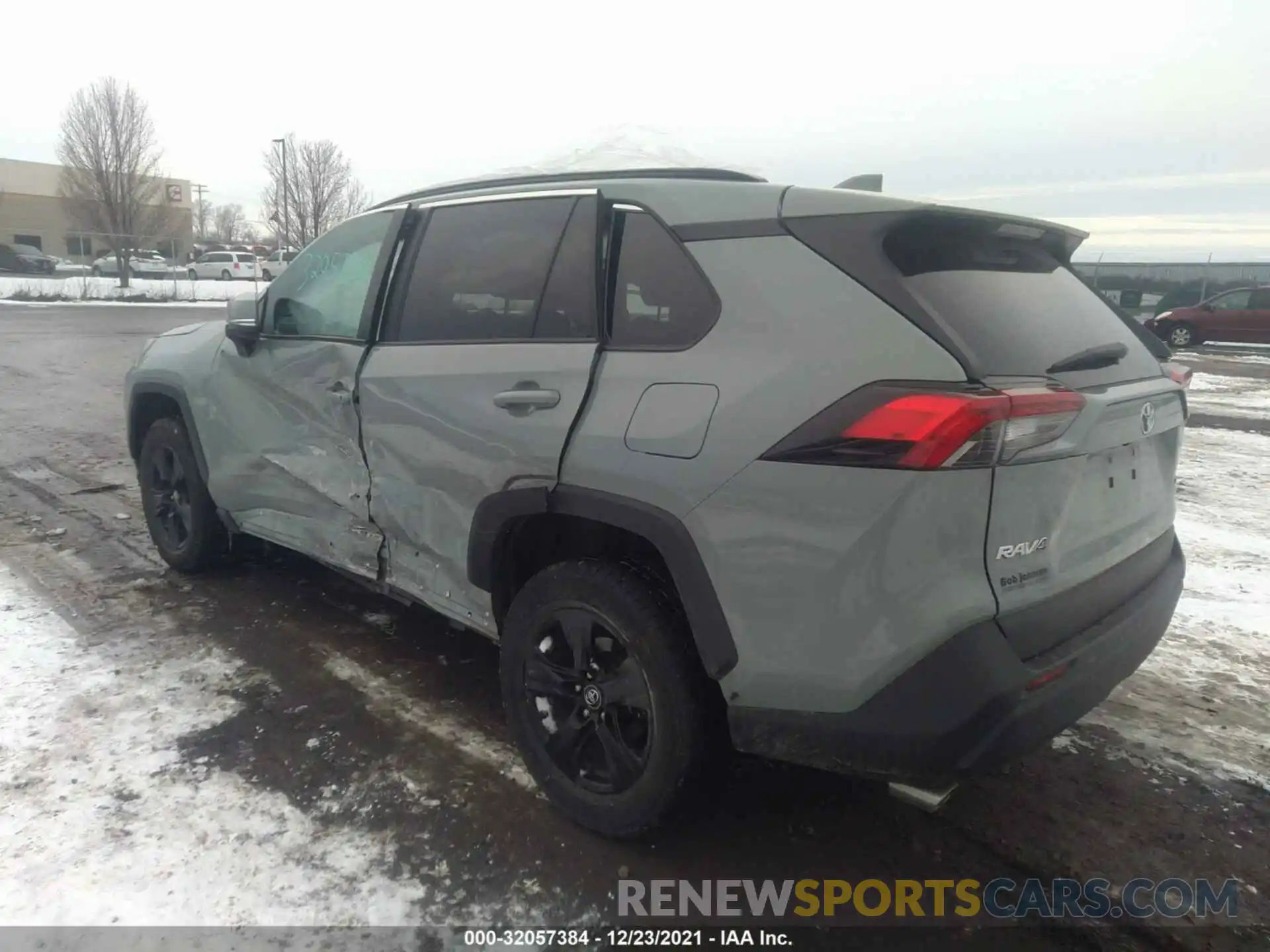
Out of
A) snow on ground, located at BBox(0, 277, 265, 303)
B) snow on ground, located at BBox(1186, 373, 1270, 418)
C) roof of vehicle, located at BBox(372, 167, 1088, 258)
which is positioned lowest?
snow on ground, located at BBox(1186, 373, 1270, 418)

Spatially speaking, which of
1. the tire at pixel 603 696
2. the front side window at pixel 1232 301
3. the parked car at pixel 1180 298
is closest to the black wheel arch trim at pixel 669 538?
the tire at pixel 603 696

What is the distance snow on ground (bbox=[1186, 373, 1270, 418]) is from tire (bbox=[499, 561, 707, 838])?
388 inches

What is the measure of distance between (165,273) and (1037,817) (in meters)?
50.1

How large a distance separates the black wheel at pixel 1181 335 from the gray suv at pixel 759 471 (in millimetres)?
22827

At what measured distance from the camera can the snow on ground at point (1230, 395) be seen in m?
→ 10.9

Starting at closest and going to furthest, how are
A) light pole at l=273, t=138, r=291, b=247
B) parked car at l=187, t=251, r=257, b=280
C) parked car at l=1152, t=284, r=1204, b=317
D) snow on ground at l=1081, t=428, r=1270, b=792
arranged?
snow on ground at l=1081, t=428, r=1270, b=792
parked car at l=1152, t=284, r=1204, b=317
light pole at l=273, t=138, r=291, b=247
parked car at l=187, t=251, r=257, b=280

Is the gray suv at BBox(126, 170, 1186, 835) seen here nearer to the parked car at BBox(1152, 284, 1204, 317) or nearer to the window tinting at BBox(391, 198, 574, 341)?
the window tinting at BBox(391, 198, 574, 341)

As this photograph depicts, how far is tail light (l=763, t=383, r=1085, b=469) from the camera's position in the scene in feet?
6.15

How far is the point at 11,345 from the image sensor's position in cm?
1500

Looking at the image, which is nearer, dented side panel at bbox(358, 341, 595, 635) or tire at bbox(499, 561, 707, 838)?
tire at bbox(499, 561, 707, 838)

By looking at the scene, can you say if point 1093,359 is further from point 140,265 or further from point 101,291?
point 140,265

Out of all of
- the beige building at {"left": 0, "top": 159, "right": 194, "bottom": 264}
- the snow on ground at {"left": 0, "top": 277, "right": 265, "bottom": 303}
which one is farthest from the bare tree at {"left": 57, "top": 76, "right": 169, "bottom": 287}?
the beige building at {"left": 0, "top": 159, "right": 194, "bottom": 264}

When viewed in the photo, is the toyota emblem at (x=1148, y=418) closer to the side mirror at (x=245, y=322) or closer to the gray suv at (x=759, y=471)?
the gray suv at (x=759, y=471)

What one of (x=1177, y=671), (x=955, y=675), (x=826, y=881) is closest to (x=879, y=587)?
(x=955, y=675)
